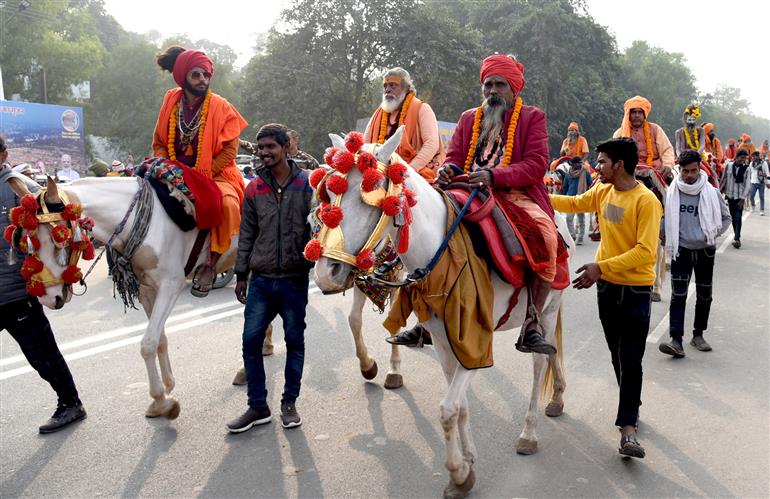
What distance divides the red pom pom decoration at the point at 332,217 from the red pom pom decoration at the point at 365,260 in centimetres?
19

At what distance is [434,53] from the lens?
31.0 metres

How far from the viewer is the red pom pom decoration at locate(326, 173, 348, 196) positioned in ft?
10.3

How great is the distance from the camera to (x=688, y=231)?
22.2 feet

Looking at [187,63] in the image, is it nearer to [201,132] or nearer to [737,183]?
[201,132]

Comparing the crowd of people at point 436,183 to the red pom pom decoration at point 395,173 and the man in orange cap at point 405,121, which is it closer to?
the man in orange cap at point 405,121

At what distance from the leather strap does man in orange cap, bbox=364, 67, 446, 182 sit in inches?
72.3

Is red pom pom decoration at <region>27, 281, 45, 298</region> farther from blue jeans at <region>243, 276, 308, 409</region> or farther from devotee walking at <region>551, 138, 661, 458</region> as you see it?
devotee walking at <region>551, 138, 661, 458</region>

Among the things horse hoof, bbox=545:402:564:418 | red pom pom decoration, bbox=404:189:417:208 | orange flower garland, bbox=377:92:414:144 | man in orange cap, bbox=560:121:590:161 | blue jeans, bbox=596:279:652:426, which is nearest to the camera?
red pom pom decoration, bbox=404:189:417:208

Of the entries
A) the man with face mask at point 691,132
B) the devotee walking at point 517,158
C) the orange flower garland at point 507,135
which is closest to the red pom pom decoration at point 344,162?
the devotee walking at point 517,158

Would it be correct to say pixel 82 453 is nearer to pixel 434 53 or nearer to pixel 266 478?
pixel 266 478

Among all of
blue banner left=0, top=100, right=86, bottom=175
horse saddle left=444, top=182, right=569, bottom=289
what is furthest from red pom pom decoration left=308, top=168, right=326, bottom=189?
blue banner left=0, top=100, right=86, bottom=175

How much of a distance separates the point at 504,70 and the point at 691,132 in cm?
866

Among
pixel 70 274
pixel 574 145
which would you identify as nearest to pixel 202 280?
Answer: pixel 70 274

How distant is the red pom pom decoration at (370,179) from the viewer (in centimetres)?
313
